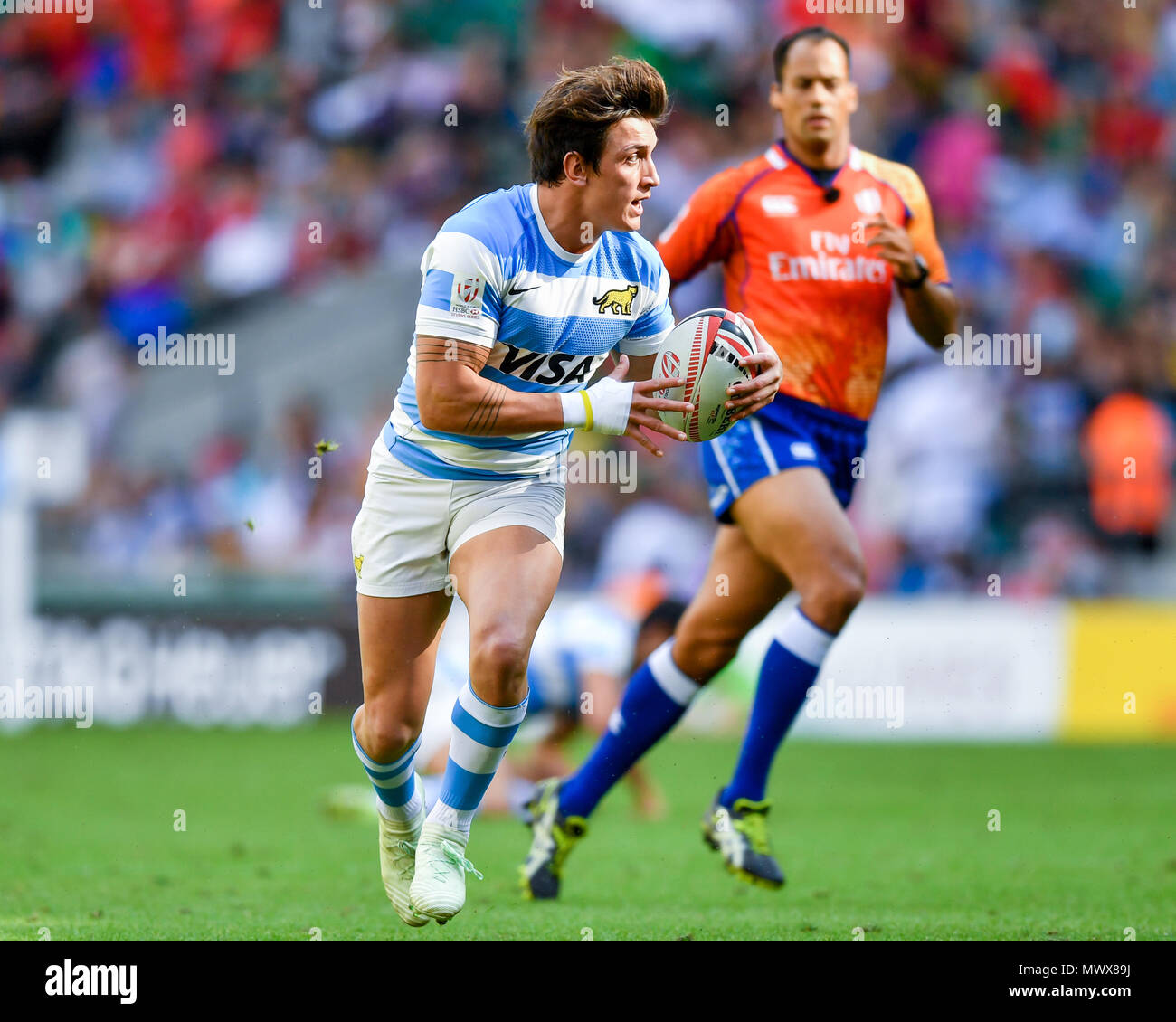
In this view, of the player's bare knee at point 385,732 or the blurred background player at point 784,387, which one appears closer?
the player's bare knee at point 385,732

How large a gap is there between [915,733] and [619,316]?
327 inches

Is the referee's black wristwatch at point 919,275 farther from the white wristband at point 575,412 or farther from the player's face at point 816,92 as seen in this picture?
the white wristband at point 575,412

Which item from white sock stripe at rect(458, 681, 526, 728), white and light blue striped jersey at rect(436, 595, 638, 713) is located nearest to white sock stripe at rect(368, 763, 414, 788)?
white sock stripe at rect(458, 681, 526, 728)

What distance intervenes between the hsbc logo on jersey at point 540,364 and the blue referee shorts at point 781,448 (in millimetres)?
1143

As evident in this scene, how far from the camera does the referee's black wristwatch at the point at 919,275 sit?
622 centimetres

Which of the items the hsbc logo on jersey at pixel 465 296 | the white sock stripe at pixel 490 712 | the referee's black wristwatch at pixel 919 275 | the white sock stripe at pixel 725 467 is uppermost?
the referee's black wristwatch at pixel 919 275

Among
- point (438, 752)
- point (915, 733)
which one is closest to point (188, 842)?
point (438, 752)

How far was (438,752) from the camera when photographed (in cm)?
979

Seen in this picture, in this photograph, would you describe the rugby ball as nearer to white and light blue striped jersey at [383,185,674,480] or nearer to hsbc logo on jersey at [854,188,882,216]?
white and light blue striped jersey at [383,185,674,480]

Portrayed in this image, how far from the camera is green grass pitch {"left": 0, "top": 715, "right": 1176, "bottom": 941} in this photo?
5410mm

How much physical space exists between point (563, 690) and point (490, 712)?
3943 mm

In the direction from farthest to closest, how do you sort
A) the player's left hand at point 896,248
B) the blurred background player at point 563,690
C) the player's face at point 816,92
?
1. the blurred background player at point 563,690
2. the player's face at point 816,92
3. the player's left hand at point 896,248

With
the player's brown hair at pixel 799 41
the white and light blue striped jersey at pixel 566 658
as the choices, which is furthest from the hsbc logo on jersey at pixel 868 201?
the white and light blue striped jersey at pixel 566 658
